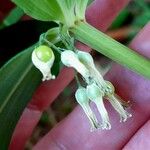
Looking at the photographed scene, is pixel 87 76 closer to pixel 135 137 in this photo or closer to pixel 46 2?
pixel 46 2

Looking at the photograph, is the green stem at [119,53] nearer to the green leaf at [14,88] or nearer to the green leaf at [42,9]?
the green leaf at [42,9]

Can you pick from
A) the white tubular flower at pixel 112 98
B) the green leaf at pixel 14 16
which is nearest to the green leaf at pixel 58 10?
the white tubular flower at pixel 112 98

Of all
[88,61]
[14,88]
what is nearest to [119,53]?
[88,61]

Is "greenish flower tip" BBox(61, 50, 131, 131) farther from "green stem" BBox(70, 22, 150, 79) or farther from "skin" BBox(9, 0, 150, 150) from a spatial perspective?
"skin" BBox(9, 0, 150, 150)

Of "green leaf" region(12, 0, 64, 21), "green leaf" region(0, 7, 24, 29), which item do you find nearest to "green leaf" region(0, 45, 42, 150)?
"green leaf" region(12, 0, 64, 21)

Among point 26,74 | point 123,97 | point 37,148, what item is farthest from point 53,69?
point 37,148

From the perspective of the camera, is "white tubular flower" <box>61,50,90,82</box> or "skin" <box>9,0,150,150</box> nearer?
"white tubular flower" <box>61,50,90,82</box>
